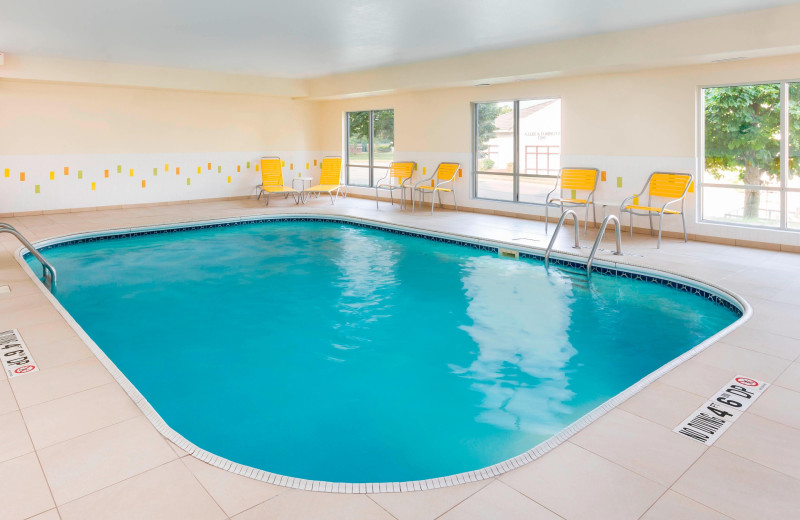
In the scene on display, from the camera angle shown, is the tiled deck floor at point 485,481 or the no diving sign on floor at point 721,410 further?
the no diving sign on floor at point 721,410

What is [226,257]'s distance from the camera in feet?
22.5

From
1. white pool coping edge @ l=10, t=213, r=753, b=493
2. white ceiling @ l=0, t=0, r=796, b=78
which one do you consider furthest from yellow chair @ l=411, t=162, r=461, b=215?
white pool coping edge @ l=10, t=213, r=753, b=493

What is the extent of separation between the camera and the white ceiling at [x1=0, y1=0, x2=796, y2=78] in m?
5.28

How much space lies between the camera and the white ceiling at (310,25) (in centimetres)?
528

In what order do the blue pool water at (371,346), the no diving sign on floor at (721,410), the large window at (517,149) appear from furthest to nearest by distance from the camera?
the large window at (517,149), the blue pool water at (371,346), the no diving sign on floor at (721,410)

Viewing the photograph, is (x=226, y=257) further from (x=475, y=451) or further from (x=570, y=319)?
(x=475, y=451)

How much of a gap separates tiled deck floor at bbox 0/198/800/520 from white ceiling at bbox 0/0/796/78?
11.3 ft

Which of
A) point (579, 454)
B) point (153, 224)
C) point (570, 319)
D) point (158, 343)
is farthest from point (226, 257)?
point (579, 454)

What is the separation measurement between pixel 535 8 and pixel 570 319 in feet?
9.45

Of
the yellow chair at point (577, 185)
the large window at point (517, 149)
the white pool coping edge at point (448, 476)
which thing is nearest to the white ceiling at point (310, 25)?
the large window at point (517, 149)

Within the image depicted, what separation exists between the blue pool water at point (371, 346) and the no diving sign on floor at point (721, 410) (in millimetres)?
619

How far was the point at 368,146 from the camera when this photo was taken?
11.8m

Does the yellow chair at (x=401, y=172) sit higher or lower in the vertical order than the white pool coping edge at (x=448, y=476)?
higher

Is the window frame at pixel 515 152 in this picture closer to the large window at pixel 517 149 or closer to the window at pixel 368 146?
the large window at pixel 517 149
